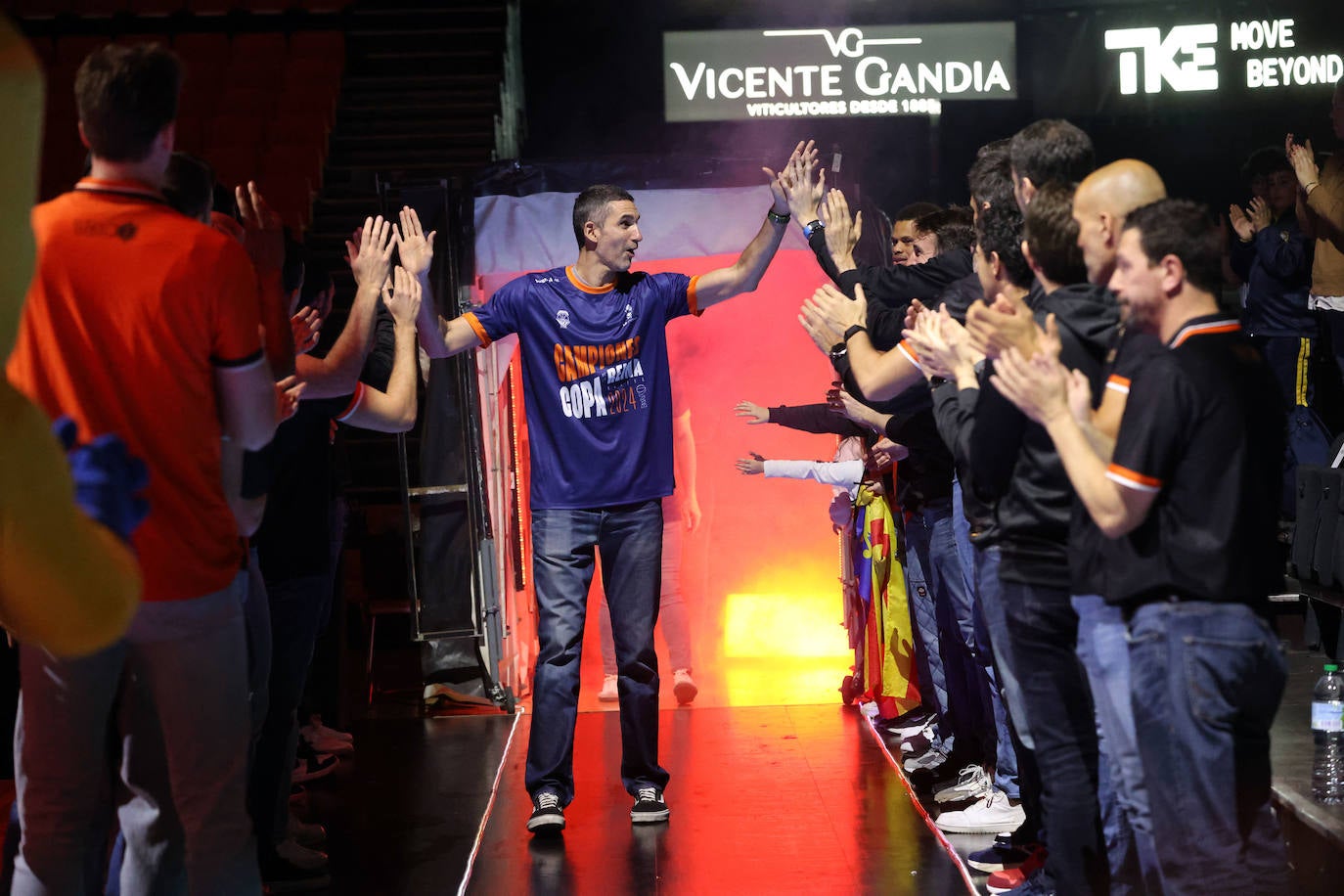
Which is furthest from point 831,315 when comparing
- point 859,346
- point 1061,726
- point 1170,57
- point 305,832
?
point 1170,57

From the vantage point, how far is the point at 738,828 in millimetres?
3883

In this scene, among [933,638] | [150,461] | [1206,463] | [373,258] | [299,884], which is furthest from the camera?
[933,638]

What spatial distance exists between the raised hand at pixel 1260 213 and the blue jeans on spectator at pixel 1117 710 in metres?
5.32

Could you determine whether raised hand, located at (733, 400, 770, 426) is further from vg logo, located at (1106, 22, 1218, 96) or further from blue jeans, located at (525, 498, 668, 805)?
vg logo, located at (1106, 22, 1218, 96)

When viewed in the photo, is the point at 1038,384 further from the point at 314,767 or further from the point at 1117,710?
the point at 314,767

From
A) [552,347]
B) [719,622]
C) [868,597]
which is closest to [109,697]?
[552,347]

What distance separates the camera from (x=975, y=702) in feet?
13.7

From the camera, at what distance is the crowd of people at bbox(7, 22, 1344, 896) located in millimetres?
Answer: 2047

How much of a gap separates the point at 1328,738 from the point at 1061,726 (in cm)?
147

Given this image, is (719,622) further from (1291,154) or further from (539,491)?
(1291,154)

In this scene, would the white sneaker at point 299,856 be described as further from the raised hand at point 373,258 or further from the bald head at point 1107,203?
the bald head at point 1107,203

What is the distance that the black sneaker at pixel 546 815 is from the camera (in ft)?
12.6

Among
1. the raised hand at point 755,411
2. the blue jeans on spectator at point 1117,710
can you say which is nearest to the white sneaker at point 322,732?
the raised hand at point 755,411

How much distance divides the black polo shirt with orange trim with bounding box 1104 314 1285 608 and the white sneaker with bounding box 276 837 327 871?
2.33 metres
